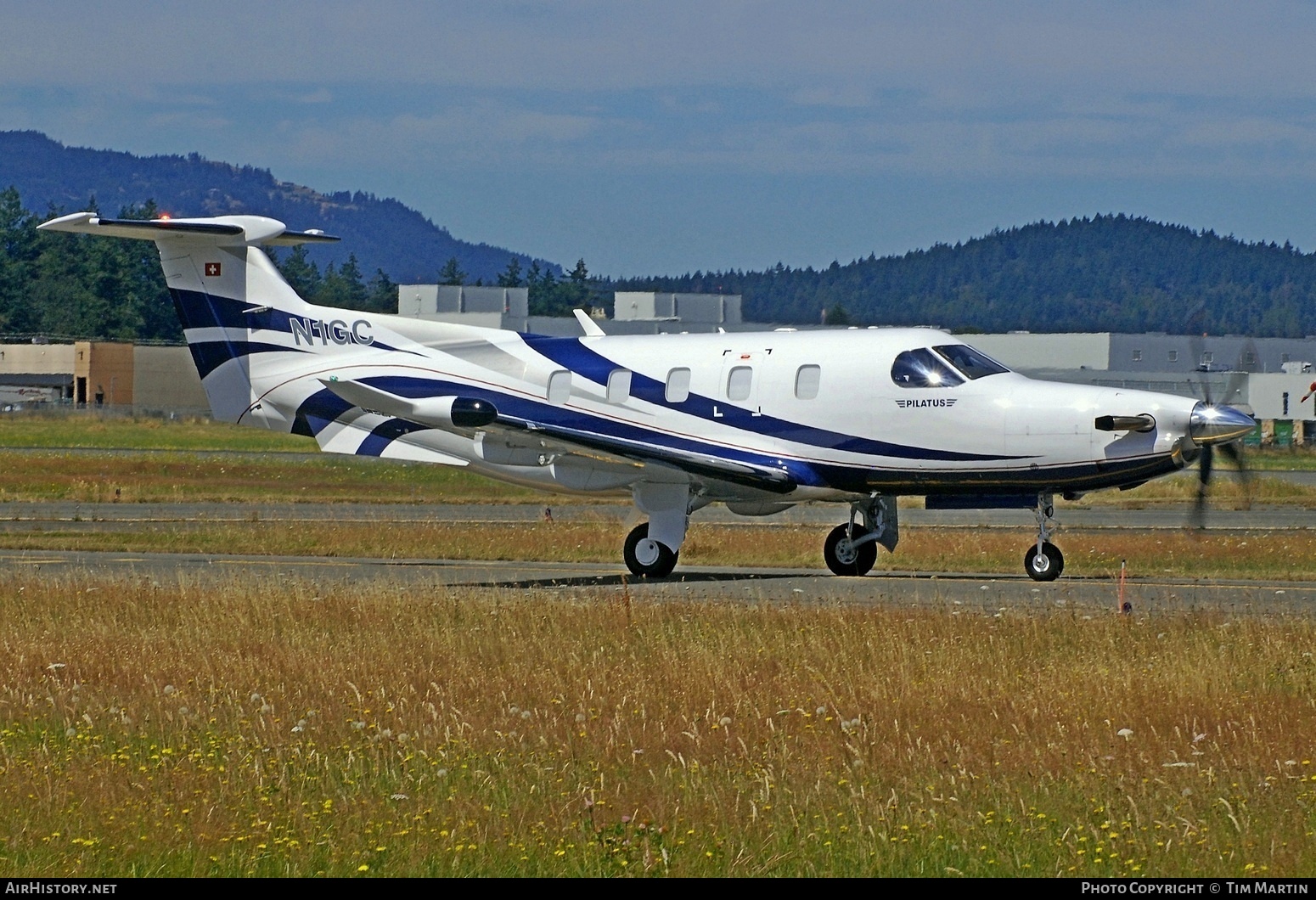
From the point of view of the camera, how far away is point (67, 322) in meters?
151

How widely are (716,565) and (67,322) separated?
137475 mm

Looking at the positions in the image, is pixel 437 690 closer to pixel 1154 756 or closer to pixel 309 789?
pixel 309 789

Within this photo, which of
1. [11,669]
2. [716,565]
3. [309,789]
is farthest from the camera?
[716,565]

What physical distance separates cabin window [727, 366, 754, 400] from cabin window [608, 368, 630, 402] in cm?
152

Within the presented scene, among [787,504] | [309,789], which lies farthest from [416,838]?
[787,504]

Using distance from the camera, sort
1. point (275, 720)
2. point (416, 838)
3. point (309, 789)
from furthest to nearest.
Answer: point (275, 720), point (309, 789), point (416, 838)

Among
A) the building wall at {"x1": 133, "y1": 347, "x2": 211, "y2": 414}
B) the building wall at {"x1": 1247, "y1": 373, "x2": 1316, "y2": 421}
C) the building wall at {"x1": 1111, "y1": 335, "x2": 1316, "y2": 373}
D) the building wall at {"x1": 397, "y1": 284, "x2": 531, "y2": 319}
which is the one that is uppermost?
the building wall at {"x1": 397, "y1": 284, "x2": 531, "y2": 319}

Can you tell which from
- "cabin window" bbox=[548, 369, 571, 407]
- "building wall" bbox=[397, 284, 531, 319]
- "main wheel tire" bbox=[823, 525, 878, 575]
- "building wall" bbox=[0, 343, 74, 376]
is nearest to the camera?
"main wheel tire" bbox=[823, 525, 878, 575]

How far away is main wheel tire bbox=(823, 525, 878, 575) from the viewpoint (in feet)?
76.9

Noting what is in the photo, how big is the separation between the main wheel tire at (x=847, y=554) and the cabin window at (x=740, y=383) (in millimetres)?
2497

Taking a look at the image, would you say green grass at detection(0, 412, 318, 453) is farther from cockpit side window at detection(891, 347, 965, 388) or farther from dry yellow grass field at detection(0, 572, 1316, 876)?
dry yellow grass field at detection(0, 572, 1316, 876)

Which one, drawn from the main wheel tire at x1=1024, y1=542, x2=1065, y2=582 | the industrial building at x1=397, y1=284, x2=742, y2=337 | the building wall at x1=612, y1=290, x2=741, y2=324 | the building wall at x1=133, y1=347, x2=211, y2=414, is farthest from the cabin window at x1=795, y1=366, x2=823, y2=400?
the building wall at x1=133, y1=347, x2=211, y2=414

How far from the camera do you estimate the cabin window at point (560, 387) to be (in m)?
23.9

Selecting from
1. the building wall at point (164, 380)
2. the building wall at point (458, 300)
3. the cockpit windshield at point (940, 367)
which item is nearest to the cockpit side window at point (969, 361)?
the cockpit windshield at point (940, 367)
